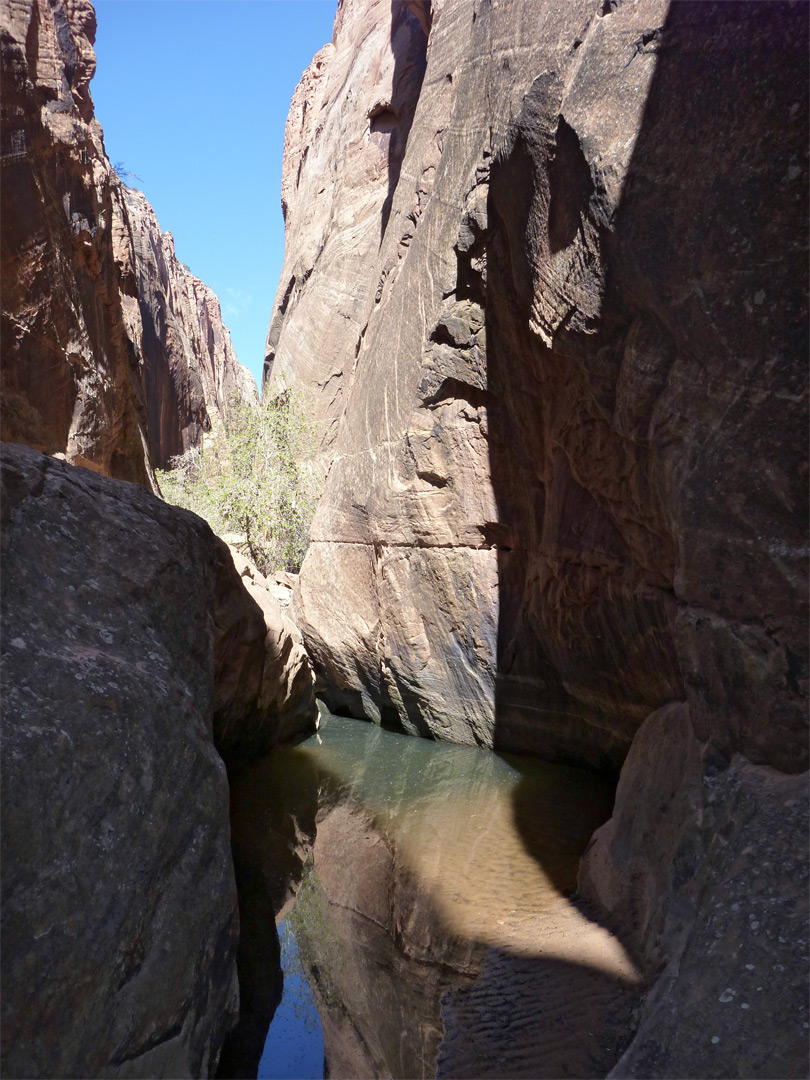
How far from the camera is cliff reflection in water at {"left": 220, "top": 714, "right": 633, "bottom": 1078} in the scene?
4.22 m

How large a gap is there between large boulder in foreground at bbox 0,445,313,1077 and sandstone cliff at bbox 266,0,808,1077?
1.85m

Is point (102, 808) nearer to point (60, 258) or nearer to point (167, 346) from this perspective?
point (60, 258)

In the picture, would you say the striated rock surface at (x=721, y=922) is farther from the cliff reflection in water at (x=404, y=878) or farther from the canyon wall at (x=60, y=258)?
the canyon wall at (x=60, y=258)

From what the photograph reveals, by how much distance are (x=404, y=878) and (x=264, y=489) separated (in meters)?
11.8

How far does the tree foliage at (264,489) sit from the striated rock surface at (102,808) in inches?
490

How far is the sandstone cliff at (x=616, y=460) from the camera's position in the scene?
3.66m

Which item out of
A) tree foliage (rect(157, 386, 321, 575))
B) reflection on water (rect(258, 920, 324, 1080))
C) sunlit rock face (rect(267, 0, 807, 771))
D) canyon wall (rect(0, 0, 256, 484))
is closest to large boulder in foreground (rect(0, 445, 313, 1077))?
reflection on water (rect(258, 920, 324, 1080))

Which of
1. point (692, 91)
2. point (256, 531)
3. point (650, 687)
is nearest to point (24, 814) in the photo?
point (692, 91)

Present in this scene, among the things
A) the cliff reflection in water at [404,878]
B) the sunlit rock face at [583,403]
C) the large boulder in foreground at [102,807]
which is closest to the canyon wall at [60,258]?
the sunlit rock face at [583,403]

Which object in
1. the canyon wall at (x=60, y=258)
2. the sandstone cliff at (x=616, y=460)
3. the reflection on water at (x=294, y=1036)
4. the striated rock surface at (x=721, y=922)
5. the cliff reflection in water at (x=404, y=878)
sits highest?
the canyon wall at (x=60, y=258)

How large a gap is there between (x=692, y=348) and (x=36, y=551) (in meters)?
3.51

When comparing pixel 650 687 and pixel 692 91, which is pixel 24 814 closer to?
pixel 692 91

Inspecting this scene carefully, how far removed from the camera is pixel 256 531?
16.8 meters

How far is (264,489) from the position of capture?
16.6 metres
